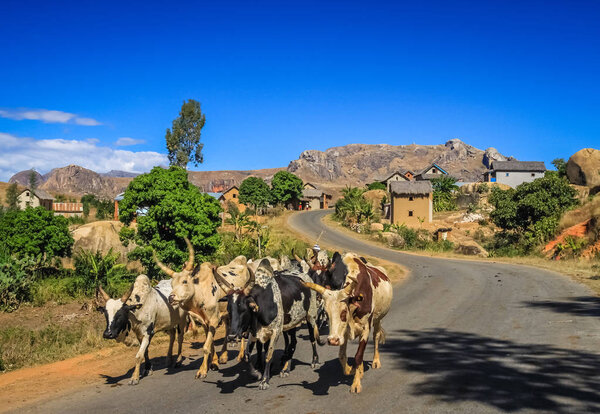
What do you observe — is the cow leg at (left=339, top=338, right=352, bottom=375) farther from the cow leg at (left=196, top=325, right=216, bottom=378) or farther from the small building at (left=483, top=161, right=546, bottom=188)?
the small building at (left=483, top=161, right=546, bottom=188)

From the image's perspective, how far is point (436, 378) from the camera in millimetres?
8016

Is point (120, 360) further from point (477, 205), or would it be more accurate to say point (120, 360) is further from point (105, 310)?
point (477, 205)

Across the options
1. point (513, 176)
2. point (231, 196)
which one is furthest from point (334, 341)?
point (513, 176)

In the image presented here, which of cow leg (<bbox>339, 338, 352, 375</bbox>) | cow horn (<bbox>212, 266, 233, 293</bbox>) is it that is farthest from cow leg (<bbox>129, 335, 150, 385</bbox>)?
cow leg (<bbox>339, 338, 352, 375</bbox>)

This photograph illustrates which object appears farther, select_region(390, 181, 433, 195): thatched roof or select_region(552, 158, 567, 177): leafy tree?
select_region(552, 158, 567, 177): leafy tree

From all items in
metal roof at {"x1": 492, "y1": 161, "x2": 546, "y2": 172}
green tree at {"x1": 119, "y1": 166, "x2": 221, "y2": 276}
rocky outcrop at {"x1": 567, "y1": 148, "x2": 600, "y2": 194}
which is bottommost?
green tree at {"x1": 119, "y1": 166, "x2": 221, "y2": 276}

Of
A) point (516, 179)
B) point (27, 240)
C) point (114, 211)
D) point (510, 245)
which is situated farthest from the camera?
point (516, 179)

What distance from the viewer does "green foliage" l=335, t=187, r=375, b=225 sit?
2083 inches

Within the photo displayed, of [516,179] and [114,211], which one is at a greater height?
[516,179]

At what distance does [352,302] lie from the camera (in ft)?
24.0

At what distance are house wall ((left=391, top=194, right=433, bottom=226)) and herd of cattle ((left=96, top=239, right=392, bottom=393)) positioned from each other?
43.9m

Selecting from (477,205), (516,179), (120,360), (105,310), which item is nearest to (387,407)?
(105,310)

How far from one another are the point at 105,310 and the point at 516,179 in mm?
87957

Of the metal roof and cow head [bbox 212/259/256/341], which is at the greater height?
the metal roof
